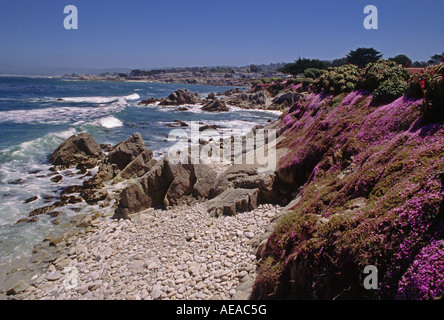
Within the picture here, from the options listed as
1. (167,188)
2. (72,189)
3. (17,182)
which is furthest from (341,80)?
(17,182)

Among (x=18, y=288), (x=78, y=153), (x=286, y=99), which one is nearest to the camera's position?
(x=18, y=288)

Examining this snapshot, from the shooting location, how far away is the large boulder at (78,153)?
23.4 metres

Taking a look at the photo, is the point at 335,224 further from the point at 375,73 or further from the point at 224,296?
the point at 375,73

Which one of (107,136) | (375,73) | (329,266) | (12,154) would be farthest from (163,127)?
(329,266)

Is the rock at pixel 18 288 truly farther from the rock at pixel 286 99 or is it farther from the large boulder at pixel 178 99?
the large boulder at pixel 178 99

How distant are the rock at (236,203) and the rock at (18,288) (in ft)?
26.8

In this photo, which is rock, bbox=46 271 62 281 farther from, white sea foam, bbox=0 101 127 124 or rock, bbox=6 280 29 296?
white sea foam, bbox=0 101 127 124

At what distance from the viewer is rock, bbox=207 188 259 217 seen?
1172cm

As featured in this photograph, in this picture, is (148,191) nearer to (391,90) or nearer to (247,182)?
(247,182)

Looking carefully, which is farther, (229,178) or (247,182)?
(229,178)

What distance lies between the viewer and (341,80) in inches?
673

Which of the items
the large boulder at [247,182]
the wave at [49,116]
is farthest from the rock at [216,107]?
the large boulder at [247,182]

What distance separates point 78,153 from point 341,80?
77.9 ft

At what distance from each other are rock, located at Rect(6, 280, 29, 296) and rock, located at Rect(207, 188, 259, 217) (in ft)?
26.8
